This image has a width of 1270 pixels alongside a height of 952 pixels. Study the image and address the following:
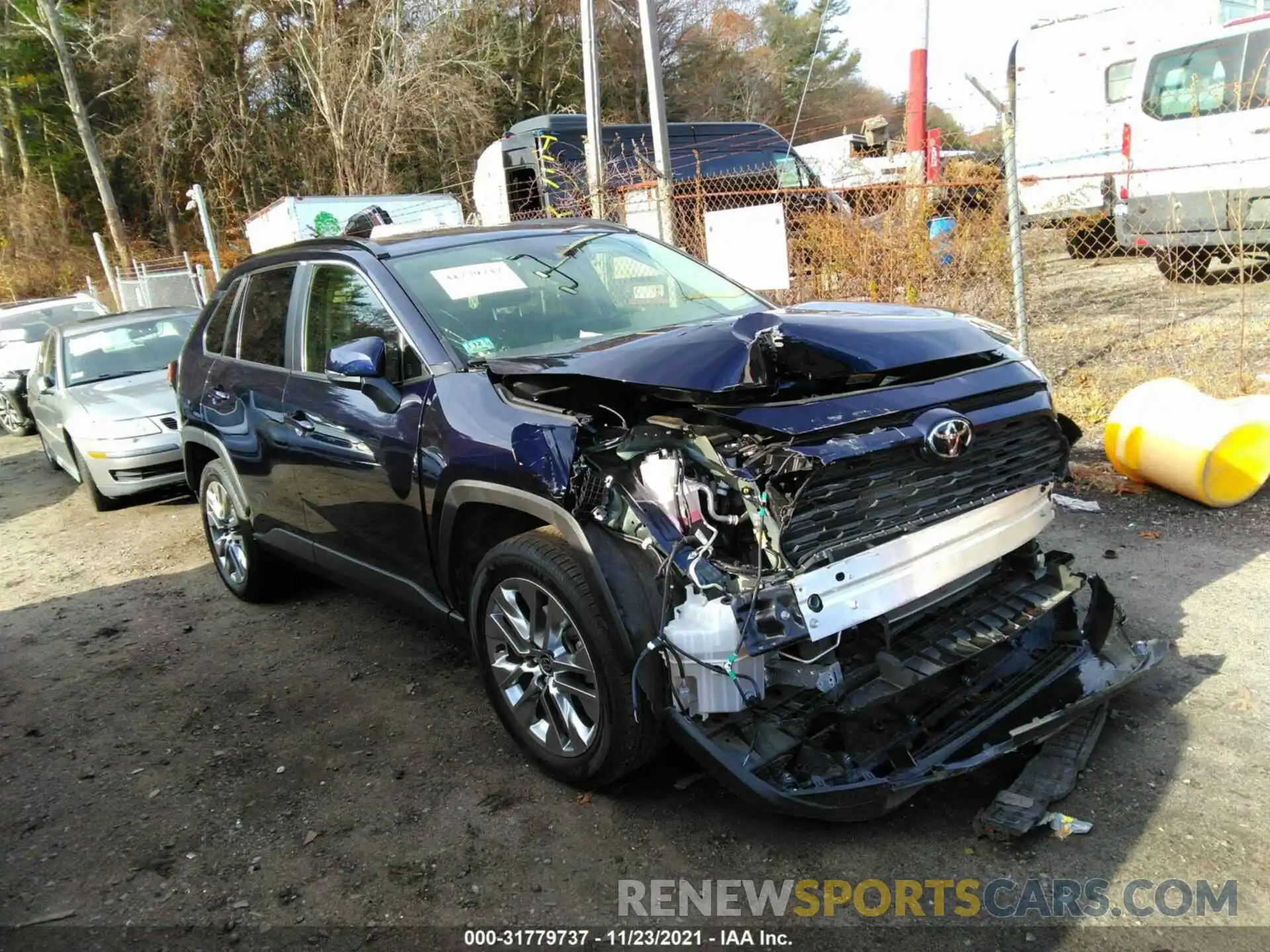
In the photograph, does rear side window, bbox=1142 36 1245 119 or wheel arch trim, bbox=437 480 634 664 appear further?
rear side window, bbox=1142 36 1245 119

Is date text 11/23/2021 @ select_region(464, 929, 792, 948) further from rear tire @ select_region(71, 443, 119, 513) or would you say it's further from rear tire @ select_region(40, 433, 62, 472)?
rear tire @ select_region(40, 433, 62, 472)

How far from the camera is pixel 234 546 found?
17.4 ft

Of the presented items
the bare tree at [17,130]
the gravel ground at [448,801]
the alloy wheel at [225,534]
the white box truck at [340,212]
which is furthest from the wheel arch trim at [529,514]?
the bare tree at [17,130]

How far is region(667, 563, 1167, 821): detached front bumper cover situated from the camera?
251 cm

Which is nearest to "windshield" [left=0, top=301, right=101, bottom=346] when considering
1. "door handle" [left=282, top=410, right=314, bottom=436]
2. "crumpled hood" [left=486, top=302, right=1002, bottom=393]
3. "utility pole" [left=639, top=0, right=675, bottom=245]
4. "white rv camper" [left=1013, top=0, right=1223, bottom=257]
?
"utility pole" [left=639, top=0, right=675, bottom=245]

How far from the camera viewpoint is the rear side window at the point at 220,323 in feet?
16.5

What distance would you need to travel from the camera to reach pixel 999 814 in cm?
267

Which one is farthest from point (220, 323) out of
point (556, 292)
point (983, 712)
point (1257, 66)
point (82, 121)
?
point (82, 121)

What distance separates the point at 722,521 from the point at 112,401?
7.09 m

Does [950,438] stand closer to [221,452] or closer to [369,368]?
[369,368]

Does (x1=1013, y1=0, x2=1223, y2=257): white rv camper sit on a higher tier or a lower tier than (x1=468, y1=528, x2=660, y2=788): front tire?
higher

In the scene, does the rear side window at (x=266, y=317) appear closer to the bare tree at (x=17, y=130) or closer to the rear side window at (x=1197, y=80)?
the rear side window at (x=1197, y=80)

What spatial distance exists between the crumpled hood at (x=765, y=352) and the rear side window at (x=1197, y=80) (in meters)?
8.82

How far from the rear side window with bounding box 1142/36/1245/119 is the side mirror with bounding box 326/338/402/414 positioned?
386 inches
